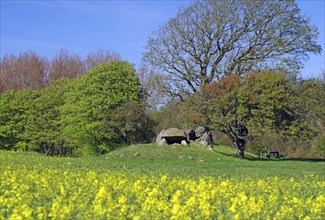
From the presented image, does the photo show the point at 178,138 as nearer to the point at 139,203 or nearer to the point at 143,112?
the point at 143,112

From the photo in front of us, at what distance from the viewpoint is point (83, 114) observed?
36.2m

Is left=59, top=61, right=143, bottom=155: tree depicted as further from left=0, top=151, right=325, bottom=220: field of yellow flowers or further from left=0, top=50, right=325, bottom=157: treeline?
left=0, top=151, right=325, bottom=220: field of yellow flowers

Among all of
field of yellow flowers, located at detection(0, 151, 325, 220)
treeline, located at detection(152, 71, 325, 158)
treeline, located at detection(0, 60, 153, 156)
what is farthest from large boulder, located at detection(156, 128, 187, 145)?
field of yellow flowers, located at detection(0, 151, 325, 220)

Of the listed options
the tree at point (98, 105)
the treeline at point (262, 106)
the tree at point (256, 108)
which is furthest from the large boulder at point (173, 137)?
the tree at point (98, 105)

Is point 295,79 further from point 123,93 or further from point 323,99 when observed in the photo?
point 123,93

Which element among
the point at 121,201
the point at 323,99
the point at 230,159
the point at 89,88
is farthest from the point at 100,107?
the point at 121,201

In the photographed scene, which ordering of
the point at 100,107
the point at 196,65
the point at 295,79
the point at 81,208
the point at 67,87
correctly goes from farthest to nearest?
1. the point at 67,87
2. the point at 196,65
3. the point at 100,107
4. the point at 295,79
5. the point at 81,208

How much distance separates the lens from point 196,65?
38719mm

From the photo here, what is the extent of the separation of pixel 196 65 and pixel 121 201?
104 feet

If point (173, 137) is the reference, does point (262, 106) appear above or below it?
above

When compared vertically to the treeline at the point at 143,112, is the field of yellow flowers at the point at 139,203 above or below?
below

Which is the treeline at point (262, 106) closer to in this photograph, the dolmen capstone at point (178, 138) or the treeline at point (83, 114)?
the dolmen capstone at point (178, 138)

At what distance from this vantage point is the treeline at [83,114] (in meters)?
36.0

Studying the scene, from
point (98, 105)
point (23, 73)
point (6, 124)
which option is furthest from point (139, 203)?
point (23, 73)
